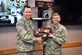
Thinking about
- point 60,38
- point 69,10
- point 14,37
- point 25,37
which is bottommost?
point 14,37

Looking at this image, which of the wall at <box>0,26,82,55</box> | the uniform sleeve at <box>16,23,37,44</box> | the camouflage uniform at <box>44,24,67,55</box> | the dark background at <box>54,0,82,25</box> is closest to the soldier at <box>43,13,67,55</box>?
the camouflage uniform at <box>44,24,67,55</box>

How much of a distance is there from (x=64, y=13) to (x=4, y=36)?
1351mm

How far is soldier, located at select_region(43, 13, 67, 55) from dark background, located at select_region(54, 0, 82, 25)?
825 mm

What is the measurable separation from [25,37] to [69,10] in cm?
161

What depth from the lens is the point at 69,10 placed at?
13.2 ft

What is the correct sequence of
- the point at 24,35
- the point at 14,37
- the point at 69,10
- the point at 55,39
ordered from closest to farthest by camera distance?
the point at 24,35 < the point at 55,39 < the point at 14,37 < the point at 69,10

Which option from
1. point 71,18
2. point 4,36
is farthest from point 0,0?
Answer: point 71,18

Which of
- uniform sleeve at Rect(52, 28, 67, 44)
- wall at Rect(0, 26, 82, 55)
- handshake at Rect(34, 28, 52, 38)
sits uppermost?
handshake at Rect(34, 28, 52, 38)

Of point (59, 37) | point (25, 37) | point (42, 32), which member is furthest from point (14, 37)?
point (59, 37)

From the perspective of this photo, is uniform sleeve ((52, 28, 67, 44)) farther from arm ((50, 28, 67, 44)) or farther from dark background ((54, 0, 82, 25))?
dark background ((54, 0, 82, 25))

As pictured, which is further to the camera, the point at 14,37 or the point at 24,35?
the point at 14,37

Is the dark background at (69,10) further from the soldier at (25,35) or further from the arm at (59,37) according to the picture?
the soldier at (25,35)

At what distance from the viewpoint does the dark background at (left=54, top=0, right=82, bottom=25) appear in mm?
3863

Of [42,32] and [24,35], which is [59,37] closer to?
[42,32]
